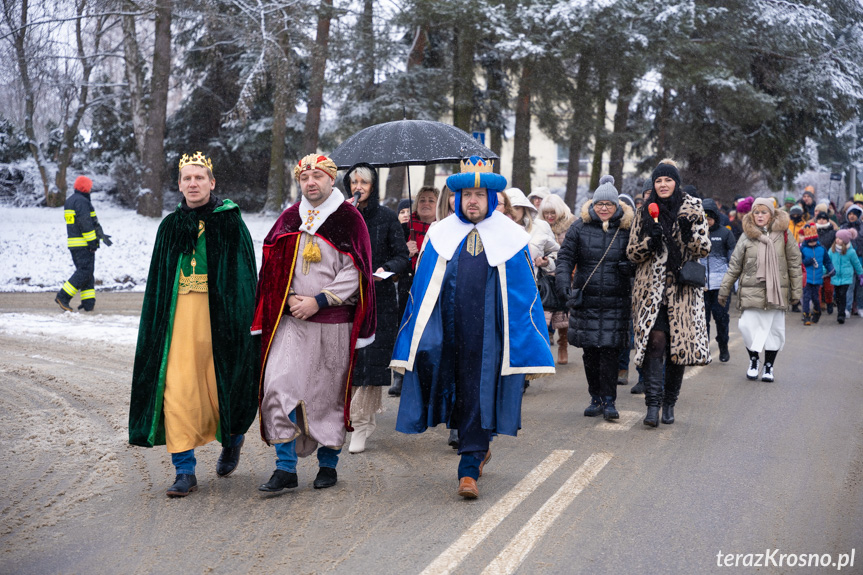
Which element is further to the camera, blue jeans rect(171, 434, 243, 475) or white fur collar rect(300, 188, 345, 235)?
white fur collar rect(300, 188, 345, 235)

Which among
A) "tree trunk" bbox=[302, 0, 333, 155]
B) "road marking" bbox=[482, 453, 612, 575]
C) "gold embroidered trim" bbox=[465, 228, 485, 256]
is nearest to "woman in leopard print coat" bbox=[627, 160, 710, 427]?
"road marking" bbox=[482, 453, 612, 575]

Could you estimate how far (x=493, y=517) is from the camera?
494 centimetres

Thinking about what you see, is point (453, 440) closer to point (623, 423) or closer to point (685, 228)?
point (623, 423)

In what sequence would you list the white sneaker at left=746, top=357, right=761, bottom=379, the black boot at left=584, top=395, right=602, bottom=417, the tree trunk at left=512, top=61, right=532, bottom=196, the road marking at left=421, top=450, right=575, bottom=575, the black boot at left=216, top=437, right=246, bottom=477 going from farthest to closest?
1. the tree trunk at left=512, top=61, right=532, bottom=196
2. the white sneaker at left=746, top=357, right=761, bottom=379
3. the black boot at left=584, top=395, right=602, bottom=417
4. the black boot at left=216, top=437, right=246, bottom=477
5. the road marking at left=421, top=450, right=575, bottom=575

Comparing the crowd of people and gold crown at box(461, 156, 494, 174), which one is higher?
gold crown at box(461, 156, 494, 174)

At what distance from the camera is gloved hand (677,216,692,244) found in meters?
7.38

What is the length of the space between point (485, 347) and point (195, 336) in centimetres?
173

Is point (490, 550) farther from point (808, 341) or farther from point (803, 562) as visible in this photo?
point (808, 341)

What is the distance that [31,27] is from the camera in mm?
20062

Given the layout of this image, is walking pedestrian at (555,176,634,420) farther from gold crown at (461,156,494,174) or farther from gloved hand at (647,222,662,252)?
gold crown at (461,156,494,174)

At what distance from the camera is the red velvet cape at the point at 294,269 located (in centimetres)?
537

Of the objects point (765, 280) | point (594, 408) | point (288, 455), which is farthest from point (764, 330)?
point (288, 455)

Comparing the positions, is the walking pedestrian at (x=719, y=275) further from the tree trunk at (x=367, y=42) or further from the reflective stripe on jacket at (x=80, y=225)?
the tree trunk at (x=367, y=42)

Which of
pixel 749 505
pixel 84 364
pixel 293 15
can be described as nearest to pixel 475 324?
pixel 749 505
